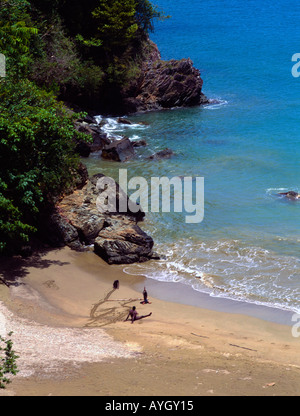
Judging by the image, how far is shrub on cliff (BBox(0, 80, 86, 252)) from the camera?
21.2m

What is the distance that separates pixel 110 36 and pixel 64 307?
35408 millimetres

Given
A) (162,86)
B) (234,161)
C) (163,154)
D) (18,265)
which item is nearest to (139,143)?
(163,154)

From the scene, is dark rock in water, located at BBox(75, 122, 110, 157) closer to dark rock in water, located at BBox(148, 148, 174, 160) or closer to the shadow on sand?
dark rock in water, located at BBox(148, 148, 174, 160)

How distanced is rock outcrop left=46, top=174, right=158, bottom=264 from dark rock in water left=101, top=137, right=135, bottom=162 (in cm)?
1123

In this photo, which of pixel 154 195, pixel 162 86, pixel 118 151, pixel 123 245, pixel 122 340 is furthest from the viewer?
pixel 162 86

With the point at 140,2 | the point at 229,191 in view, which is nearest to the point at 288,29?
the point at 140,2

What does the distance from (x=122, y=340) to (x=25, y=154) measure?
29.7 ft

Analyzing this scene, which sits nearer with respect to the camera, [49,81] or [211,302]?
[211,302]

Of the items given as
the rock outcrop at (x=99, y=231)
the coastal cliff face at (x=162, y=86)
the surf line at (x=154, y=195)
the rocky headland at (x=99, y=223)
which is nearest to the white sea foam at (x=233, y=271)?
the rock outcrop at (x=99, y=231)

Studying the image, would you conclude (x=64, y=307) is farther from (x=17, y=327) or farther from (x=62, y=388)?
(x=62, y=388)


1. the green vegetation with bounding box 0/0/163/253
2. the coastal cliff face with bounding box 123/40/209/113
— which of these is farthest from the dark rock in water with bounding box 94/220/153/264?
the coastal cliff face with bounding box 123/40/209/113

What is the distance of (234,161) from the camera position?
40.1 meters

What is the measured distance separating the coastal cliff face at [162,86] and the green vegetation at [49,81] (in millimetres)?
1448

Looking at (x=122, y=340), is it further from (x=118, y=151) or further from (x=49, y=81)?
(x=49, y=81)
